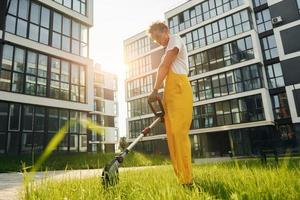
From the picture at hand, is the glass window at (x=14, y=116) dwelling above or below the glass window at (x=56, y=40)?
below

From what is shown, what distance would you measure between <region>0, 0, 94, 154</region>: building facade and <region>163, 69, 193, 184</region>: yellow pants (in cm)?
1468

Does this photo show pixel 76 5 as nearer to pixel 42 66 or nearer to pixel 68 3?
pixel 68 3

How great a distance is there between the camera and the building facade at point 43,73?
15.8 metres

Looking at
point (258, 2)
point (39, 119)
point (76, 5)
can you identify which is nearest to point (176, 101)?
point (39, 119)

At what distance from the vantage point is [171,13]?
3341 cm

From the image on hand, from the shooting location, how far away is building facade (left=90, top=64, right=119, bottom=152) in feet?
158

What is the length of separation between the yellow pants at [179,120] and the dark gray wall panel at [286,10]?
2566 centimetres

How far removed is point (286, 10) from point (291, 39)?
3006 millimetres

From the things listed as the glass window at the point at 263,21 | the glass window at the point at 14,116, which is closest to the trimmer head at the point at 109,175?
the glass window at the point at 14,116

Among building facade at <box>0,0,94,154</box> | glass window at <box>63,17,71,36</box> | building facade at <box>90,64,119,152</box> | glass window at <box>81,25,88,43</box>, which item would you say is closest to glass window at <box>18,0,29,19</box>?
building facade at <box>0,0,94,154</box>

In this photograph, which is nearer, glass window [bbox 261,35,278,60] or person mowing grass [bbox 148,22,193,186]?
person mowing grass [bbox 148,22,193,186]

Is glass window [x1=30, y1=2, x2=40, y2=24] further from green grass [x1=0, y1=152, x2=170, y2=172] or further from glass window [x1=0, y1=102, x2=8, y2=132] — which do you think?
green grass [x1=0, y1=152, x2=170, y2=172]

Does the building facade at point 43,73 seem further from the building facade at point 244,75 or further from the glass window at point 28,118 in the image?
the building facade at point 244,75

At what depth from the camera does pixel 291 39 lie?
23969 mm
